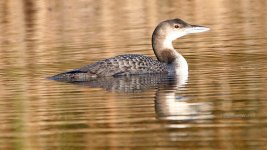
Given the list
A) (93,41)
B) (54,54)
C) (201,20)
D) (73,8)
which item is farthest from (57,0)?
(54,54)

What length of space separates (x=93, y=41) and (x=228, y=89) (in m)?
7.39

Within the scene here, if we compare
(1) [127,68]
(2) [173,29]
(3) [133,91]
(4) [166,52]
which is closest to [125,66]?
(1) [127,68]

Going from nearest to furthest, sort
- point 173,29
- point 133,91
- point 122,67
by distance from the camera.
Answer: point 133,91 → point 122,67 → point 173,29

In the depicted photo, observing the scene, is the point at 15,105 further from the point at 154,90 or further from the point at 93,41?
the point at 93,41

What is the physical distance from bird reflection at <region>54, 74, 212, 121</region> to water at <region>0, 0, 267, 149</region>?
0.01m

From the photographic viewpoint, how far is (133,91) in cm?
1133

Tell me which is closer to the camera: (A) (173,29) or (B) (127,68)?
(B) (127,68)

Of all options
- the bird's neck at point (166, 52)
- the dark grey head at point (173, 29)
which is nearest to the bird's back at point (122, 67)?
the bird's neck at point (166, 52)

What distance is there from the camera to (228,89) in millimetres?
11055

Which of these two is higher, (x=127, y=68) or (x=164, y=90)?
(x=164, y=90)

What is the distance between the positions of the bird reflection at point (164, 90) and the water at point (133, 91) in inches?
0.5

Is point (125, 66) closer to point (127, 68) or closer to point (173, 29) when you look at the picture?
point (127, 68)

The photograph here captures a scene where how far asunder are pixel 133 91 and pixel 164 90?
0.34 metres

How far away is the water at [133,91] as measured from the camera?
26.5 feet
